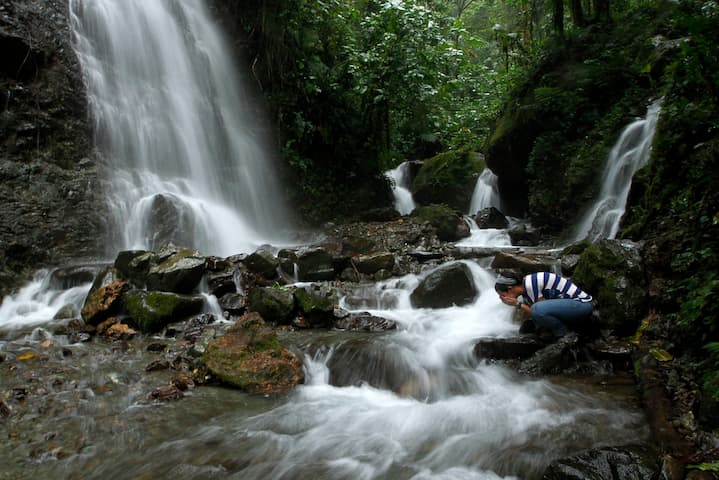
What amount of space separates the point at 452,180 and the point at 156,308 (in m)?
11.4

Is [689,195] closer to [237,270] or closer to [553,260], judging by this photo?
[553,260]

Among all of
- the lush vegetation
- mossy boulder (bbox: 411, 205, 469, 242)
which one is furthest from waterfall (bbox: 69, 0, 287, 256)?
mossy boulder (bbox: 411, 205, 469, 242)

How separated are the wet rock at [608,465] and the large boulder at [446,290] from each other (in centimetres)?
424

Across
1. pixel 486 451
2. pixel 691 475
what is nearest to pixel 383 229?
pixel 486 451

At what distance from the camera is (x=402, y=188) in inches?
686

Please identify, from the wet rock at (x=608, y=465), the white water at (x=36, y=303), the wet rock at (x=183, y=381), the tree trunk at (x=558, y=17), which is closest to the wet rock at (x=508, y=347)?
the wet rock at (x=608, y=465)

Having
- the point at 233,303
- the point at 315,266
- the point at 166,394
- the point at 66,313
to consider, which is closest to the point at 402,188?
the point at 315,266

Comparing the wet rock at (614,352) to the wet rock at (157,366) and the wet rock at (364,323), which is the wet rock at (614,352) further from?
the wet rock at (157,366)

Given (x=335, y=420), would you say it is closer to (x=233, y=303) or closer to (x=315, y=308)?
(x=315, y=308)

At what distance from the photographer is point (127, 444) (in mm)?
3748

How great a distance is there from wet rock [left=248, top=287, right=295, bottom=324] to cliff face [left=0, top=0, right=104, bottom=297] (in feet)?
15.1

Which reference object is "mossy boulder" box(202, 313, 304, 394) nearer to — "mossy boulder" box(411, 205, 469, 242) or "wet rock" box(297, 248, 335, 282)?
"wet rock" box(297, 248, 335, 282)

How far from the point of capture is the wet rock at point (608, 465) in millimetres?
2781

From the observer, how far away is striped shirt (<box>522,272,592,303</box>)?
16.9 feet
